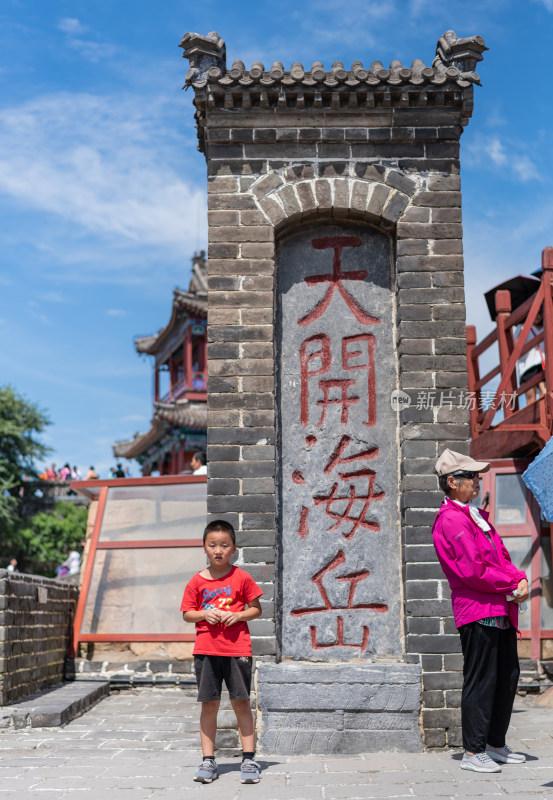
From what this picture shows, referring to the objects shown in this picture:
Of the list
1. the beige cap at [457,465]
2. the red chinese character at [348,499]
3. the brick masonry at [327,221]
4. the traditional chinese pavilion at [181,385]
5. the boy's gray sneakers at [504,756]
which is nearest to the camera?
the boy's gray sneakers at [504,756]

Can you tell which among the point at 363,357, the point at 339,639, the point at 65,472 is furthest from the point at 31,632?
the point at 65,472

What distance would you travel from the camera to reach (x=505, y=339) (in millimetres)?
10797

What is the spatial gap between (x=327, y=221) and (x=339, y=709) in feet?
11.4

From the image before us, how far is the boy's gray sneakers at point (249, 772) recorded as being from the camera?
457 centimetres

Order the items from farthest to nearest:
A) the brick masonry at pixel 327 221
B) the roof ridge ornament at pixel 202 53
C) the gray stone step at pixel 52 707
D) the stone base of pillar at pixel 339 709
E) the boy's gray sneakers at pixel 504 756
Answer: the gray stone step at pixel 52 707 < the roof ridge ornament at pixel 202 53 < the brick masonry at pixel 327 221 < the stone base of pillar at pixel 339 709 < the boy's gray sneakers at pixel 504 756

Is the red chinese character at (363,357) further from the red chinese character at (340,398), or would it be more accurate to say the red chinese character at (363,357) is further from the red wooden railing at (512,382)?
the red wooden railing at (512,382)

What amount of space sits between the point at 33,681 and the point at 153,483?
9.19 feet

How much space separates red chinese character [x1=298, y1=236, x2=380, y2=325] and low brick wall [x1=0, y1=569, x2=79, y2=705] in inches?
141

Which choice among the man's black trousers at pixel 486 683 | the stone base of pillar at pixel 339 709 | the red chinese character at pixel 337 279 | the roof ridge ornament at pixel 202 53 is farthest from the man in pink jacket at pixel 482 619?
the roof ridge ornament at pixel 202 53

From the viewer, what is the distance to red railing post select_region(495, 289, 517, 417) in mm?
10578

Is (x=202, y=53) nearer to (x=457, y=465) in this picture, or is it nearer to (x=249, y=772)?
(x=457, y=465)

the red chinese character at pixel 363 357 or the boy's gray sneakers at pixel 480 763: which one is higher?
the red chinese character at pixel 363 357

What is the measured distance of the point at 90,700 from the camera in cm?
790

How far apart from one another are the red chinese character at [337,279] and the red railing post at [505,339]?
15.5 ft
